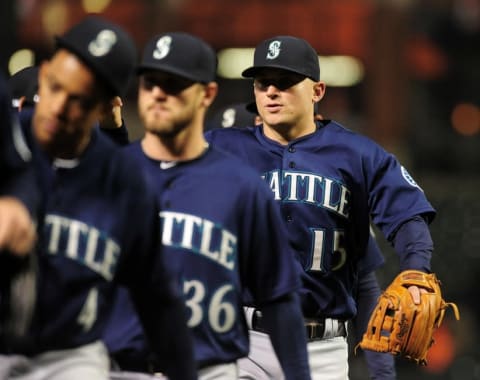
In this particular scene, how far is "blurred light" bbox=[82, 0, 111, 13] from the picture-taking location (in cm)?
1964

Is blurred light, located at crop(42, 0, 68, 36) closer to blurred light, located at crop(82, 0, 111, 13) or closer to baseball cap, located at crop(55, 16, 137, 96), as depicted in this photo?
blurred light, located at crop(82, 0, 111, 13)

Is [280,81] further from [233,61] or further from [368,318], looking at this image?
[233,61]

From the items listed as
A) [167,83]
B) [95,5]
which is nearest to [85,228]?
[167,83]

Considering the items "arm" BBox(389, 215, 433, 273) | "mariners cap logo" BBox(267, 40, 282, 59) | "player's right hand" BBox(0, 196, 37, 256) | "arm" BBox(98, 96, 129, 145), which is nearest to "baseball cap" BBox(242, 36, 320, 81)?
"mariners cap logo" BBox(267, 40, 282, 59)

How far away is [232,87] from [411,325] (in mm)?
13892

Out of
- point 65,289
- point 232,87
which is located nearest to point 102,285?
point 65,289

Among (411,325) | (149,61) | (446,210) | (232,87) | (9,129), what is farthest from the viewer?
(232,87)

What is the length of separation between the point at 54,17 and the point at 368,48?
15.4 ft

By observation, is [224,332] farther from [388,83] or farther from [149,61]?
[388,83]

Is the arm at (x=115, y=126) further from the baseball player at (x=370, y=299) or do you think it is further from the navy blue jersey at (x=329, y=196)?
the baseball player at (x=370, y=299)

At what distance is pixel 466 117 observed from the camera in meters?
19.1

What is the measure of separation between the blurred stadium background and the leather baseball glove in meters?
11.8

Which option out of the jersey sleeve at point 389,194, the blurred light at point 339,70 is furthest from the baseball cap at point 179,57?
the blurred light at point 339,70

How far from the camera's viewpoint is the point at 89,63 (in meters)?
4.17
